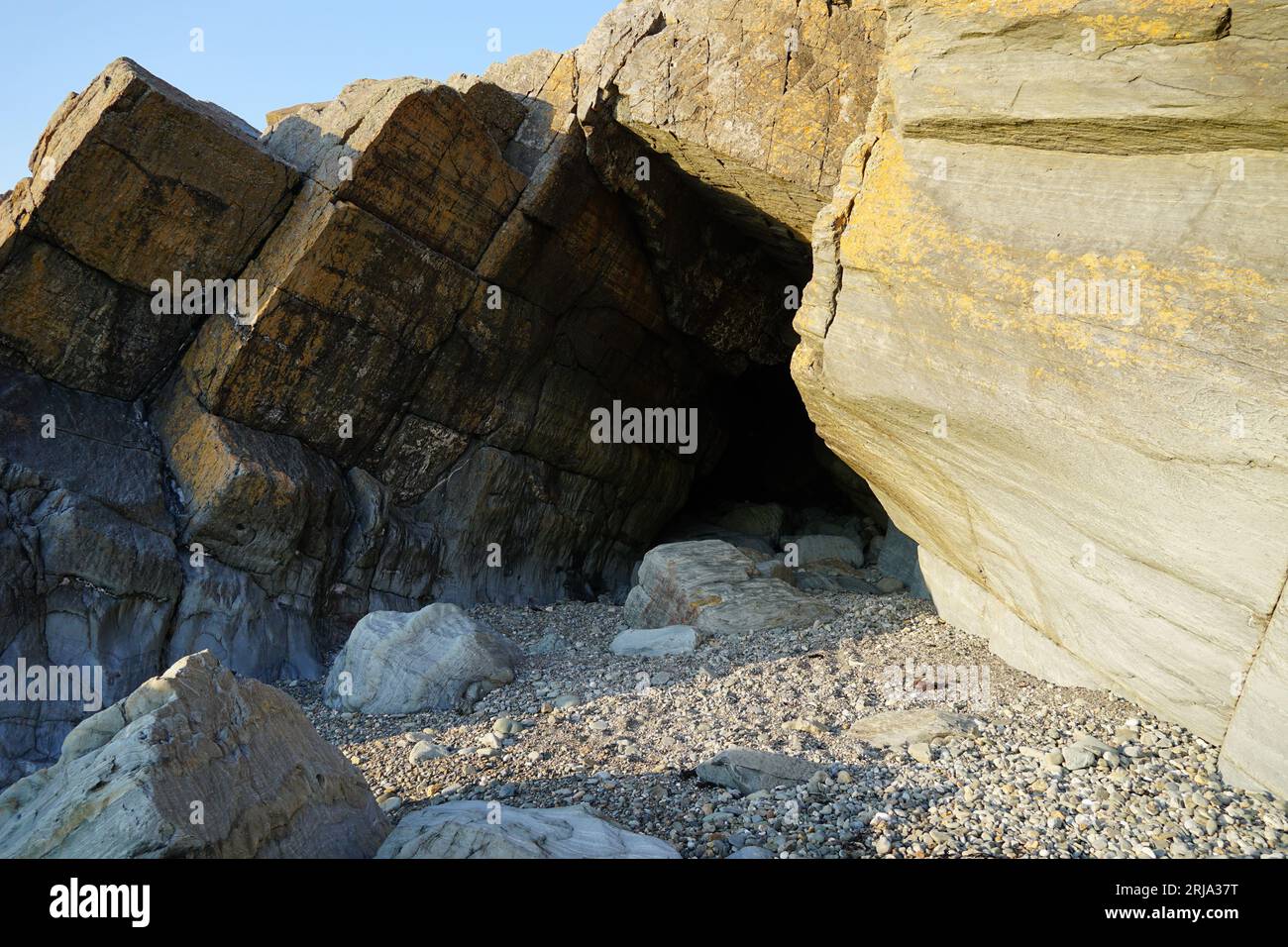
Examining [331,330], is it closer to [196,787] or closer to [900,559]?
[196,787]

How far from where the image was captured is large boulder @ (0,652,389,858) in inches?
195

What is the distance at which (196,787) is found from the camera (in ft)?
17.4

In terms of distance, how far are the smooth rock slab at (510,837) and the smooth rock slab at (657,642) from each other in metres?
5.44

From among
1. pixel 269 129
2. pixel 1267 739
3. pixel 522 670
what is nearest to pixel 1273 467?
pixel 1267 739

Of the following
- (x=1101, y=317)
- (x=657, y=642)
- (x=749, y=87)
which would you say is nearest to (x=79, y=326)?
(x=657, y=642)

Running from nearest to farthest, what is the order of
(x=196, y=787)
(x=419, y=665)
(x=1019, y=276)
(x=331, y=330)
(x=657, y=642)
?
(x=196, y=787) → (x=1019, y=276) → (x=419, y=665) → (x=657, y=642) → (x=331, y=330)

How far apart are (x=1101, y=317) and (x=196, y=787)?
705 cm

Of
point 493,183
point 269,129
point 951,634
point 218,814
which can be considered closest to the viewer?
point 218,814

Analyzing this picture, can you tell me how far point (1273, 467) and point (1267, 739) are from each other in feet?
6.59

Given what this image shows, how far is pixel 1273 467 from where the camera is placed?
671 centimetres

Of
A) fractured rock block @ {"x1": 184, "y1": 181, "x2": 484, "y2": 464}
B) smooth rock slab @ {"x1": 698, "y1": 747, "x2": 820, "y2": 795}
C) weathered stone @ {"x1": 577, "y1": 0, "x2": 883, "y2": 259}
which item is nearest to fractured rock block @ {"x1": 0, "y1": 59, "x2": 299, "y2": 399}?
fractured rock block @ {"x1": 184, "y1": 181, "x2": 484, "y2": 464}

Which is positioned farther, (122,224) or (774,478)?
(774,478)

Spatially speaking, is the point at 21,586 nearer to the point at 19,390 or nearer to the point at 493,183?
the point at 19,390
